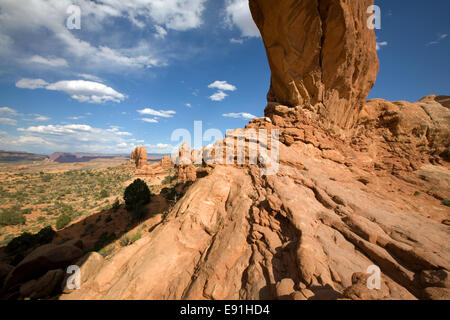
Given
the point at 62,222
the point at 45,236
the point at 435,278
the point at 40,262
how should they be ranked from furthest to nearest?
the point at 62,222 → the point at 45,236 → the point at 40,262 → the point at 435,278

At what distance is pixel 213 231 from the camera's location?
6.50 metres

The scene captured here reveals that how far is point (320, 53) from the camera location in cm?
967

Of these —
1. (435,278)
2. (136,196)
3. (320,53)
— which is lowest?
(136,196)

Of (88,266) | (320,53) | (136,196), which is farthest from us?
(136,196)

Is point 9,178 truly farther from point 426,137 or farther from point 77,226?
point 426,137

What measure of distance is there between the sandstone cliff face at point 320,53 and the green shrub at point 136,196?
844 inches

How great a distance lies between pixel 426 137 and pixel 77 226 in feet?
114

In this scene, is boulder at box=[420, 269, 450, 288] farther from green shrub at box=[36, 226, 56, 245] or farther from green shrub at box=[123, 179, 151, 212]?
green shrub at box=[36, 226, 56, 245]

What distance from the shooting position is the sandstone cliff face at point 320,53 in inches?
339

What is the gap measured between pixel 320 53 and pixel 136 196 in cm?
2496

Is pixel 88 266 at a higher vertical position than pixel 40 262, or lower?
higher

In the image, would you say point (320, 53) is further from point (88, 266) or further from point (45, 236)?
point (45, 236)

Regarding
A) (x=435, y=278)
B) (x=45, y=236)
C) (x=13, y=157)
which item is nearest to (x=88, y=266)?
(x=435, y=278)
